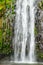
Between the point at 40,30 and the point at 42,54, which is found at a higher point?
the point at 40,30

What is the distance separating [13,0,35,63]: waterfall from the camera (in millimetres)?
10398

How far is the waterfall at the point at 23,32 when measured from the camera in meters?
10.4

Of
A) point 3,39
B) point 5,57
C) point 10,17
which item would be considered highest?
point 10,17

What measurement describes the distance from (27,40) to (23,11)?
1.25 meters

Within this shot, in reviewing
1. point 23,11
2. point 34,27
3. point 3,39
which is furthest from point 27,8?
point 3,39

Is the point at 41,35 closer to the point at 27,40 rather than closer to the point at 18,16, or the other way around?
the point at 27,40

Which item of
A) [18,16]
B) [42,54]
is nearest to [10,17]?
[18,16]

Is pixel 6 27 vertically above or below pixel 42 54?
above

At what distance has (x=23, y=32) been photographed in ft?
34.9

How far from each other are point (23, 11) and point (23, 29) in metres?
0.77

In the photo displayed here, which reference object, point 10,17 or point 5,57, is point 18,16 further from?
point 5,57

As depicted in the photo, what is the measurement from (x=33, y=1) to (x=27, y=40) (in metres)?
1.68

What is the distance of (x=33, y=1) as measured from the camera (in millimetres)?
10875

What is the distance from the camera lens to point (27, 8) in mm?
10828
